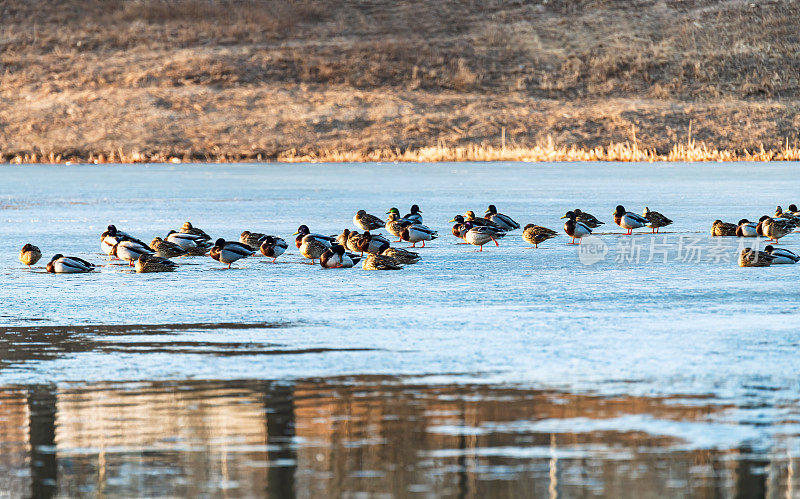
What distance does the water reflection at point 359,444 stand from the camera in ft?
19.9

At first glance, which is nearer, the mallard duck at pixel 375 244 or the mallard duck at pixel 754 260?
the mallard duck at pixel 754 260


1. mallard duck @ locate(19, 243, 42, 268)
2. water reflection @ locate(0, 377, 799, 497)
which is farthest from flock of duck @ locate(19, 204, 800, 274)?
water reflection @ locate(0, 377, 799, 497)

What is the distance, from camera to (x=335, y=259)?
Result: 50.1 feet

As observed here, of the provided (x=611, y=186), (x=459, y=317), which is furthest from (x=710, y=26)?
(x=459, y=317)

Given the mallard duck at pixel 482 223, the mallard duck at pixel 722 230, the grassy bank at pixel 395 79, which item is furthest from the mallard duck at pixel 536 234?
the grassy bank at pixel 395 79

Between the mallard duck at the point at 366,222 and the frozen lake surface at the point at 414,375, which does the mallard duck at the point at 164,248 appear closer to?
the frozen lake surface at the point at 414,375

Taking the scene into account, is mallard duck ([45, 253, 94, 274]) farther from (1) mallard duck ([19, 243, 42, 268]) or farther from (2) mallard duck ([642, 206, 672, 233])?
(2) mallard duck ([642, 206, 672, 233])

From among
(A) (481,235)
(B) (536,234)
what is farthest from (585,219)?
(A) (481,235)

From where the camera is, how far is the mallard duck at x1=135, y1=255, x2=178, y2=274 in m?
14.9

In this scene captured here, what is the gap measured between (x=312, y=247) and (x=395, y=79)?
56240 millimetres

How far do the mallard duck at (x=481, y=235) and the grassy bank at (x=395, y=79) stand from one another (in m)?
32.8

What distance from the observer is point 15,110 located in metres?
67.2

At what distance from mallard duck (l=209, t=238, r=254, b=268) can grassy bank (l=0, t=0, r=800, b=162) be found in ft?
116

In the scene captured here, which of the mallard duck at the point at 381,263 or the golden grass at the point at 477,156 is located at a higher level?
the golden grass at the point at 477,156
